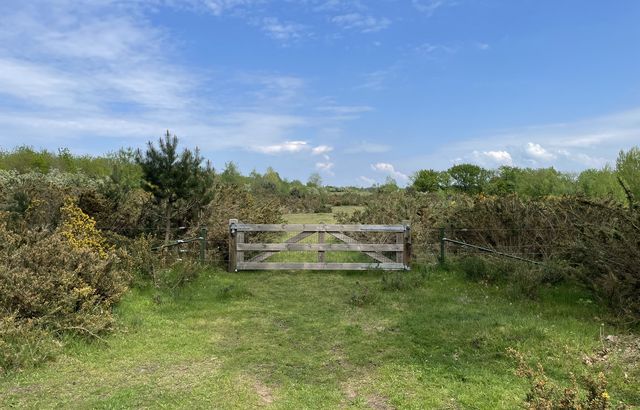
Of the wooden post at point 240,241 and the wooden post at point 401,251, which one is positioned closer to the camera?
the wooden post at point 240,241

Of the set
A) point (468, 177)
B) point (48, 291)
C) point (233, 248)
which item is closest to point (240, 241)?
point (233, 248)

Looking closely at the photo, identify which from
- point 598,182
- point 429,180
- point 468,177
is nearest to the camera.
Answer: point 598,182

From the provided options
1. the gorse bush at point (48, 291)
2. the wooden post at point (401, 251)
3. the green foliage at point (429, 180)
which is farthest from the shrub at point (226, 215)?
the green foliage at point (429, 180)

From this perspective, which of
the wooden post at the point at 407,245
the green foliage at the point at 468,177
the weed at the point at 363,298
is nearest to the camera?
the weed at the point at 363,298

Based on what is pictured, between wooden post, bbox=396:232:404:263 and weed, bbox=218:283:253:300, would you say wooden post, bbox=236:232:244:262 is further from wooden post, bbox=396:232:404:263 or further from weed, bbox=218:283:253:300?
wooden post, bbox=396:232:404:263

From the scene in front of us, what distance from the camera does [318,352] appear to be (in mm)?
6137

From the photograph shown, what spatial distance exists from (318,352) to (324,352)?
81mm

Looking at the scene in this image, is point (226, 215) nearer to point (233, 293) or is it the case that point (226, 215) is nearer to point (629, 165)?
point (233, 293)

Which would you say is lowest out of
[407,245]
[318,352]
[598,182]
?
[318,352]

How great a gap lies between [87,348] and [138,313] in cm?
162

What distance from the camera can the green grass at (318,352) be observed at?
15.6 feet

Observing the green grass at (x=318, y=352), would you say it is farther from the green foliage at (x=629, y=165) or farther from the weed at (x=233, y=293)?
the green foliage at (x=629, y=165)

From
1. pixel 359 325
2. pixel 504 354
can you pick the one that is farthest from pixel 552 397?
pixel 359 325

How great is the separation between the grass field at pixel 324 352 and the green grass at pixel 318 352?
0.02 metres
